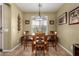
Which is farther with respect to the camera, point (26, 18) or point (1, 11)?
point (26, 18)

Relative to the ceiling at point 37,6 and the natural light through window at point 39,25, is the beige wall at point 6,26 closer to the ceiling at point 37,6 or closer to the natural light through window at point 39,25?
the ceiling at point 37,6

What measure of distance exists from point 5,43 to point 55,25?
4.33 m

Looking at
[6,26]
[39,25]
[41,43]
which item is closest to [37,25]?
[39,25]

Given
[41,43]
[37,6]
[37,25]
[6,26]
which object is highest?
[37,6]

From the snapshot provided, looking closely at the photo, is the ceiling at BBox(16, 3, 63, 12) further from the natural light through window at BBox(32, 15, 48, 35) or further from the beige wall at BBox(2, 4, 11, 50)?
the natural light through window at BBox(32, 15, 48, 35)

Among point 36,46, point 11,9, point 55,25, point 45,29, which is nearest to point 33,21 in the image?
point 45,29

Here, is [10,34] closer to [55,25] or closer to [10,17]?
[10,17]

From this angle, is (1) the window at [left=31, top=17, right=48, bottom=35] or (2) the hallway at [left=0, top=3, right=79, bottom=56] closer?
(2) the hallway at [left=0, top=3, right=79, bottom=56]

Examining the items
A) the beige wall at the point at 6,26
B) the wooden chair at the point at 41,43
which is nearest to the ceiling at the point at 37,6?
the beige wall at the point at 6,26

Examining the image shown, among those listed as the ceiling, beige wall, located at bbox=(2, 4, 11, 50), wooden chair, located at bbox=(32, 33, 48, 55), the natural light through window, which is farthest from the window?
wooden chair, located at bbox=(32, 33, 48, 55)

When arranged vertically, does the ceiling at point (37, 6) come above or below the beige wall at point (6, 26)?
above

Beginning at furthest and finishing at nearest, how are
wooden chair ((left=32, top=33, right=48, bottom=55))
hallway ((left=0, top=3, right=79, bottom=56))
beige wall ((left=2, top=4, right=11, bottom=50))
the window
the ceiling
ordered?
1. the window
2. the ceiling
3. beige wall ((left=2, top=4, right=11, bottom=50))
4. wooden chair ((left=32, top=33, right=48, bottom=55))
5. hallway ((left=0, top=3, right=79, bottom=56))

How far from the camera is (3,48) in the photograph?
471cm

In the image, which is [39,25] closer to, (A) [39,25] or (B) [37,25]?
(A) [39,25]
